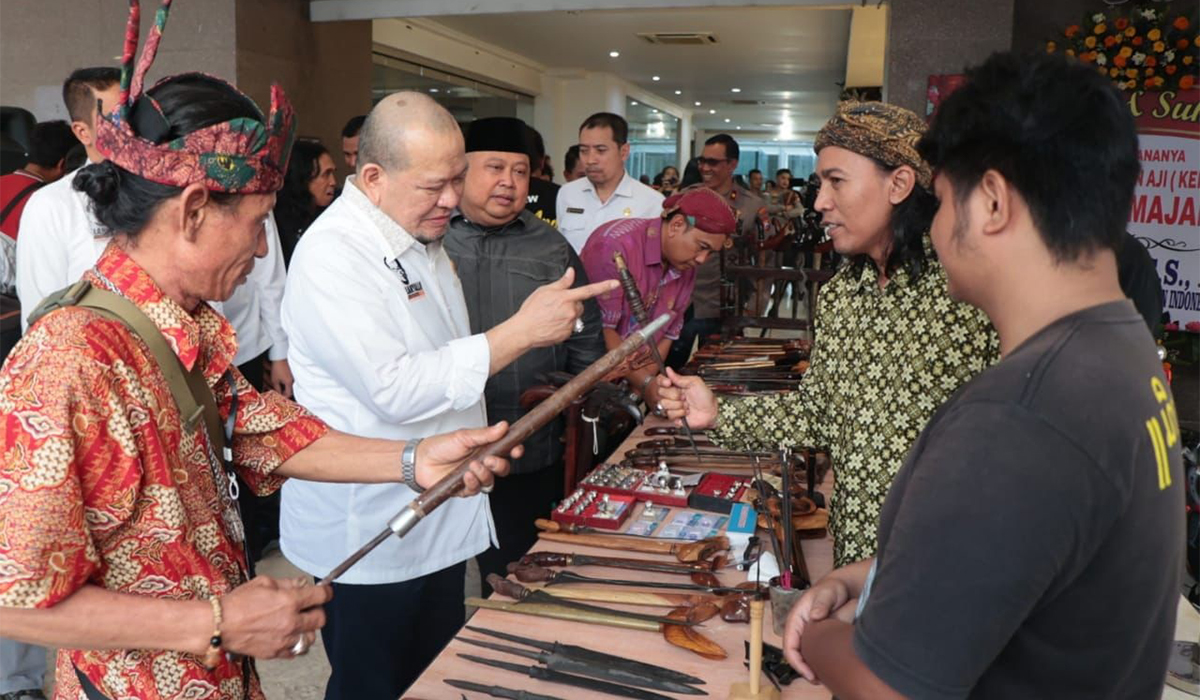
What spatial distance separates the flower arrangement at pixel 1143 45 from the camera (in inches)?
177

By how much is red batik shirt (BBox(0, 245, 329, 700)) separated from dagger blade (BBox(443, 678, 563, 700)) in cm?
33

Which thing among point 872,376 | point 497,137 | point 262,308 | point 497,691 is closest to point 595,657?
point 497,691

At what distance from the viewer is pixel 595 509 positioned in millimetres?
2373

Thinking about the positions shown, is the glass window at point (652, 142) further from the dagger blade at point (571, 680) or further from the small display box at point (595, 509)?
the dagger blade at point (571, 680)

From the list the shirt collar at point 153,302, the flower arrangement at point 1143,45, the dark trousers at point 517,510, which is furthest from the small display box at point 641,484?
the flower arrangement at point 1143,45

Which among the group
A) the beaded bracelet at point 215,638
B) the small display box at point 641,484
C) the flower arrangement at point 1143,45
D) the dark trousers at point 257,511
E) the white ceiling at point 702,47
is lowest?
the dark trousers at point 257,511

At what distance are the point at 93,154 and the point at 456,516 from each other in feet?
5.34

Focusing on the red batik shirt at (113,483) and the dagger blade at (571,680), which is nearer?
the red batik shirt at (113,483)

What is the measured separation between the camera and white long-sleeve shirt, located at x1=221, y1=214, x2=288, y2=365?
3.54 meters

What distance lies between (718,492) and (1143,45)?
3.57 m

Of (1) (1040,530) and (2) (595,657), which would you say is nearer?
(1) (1040,530)

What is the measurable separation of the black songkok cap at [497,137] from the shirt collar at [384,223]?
0.85 m

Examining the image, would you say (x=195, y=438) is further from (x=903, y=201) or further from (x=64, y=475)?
(x=903, y=201)

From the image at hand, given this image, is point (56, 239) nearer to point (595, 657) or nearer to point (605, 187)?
point (595, 657)
